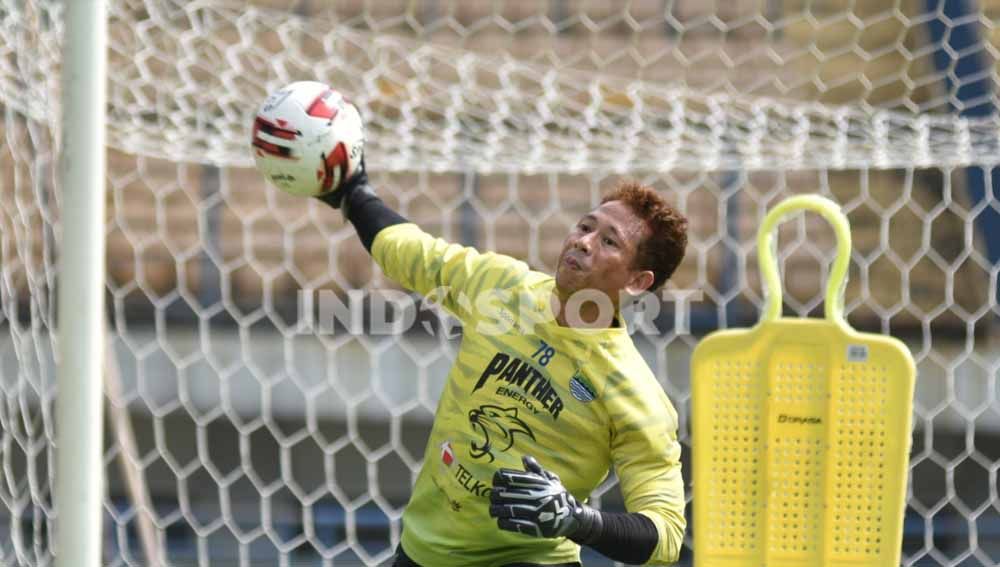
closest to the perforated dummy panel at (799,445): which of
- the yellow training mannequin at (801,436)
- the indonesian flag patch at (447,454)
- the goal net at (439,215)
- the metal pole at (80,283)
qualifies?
the yellow training mannequin at (801,436)

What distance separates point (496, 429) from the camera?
2256mm

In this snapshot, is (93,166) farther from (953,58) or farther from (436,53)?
(953,58)

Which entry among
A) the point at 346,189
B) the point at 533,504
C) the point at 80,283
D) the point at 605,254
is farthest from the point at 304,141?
the point at 533,504

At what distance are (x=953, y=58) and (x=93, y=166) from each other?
2.63 meters

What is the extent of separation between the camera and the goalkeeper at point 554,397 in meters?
2.20

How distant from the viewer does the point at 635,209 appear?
91.4 inches

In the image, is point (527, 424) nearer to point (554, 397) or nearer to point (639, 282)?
point (554, 397)

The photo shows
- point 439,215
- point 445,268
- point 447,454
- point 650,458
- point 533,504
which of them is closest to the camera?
point 533,504

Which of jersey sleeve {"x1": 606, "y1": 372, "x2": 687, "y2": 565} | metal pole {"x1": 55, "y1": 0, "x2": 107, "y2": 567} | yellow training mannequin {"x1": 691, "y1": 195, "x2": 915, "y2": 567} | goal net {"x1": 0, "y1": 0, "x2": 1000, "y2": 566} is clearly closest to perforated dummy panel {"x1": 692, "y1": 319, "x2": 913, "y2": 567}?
yellow training mannequin {"x1": 691, "y1": 195, "x2": 915, "y2": 567}

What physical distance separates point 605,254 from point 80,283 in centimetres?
88

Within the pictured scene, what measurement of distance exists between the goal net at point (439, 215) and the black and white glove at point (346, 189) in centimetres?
127

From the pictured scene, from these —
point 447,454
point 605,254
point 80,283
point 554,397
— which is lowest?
point 447,454

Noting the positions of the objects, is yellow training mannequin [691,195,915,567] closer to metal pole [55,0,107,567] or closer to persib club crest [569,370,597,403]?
persib club crest [569,370,597,403]

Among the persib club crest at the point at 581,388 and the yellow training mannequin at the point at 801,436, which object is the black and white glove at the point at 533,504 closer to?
the persib club crest at the point at 581,388
